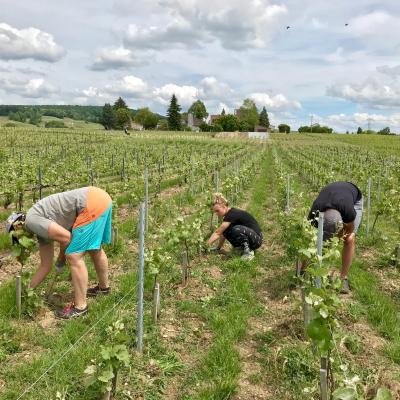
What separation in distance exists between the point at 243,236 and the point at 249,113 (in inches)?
3847

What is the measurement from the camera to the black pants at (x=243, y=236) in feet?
20.7

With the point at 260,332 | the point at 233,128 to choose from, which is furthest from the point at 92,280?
the point at 233,128

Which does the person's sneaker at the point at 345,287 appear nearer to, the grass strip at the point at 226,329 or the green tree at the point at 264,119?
→ the grass strip at the point at 226,329

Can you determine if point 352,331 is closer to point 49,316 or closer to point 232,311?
point 232,311

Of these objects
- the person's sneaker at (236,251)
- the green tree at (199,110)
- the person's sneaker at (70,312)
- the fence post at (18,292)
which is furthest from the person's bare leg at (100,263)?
the green tree at (199,110)

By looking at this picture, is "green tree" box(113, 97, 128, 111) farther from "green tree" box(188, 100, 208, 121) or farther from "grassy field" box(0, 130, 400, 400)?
"grassy field" box(0, 130, 400, 400)

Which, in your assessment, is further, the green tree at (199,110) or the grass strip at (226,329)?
the green tree at (199,110)

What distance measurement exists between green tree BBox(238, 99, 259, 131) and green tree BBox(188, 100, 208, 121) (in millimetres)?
9327

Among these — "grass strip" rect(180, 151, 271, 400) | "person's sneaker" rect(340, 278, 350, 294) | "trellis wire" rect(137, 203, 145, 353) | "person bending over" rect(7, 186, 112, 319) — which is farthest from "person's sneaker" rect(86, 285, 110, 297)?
"person's sneaker" rect(340, 278, 350, 294)

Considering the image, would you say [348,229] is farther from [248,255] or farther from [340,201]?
[248,255]

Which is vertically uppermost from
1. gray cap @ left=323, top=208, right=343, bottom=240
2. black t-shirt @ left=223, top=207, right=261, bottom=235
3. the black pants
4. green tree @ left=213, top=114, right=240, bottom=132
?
green tree @ left=213, top=114, right=240, bottom=132

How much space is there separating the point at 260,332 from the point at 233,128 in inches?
3134

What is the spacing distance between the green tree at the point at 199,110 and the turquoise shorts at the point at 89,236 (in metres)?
103

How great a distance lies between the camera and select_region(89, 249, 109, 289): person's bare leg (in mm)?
4582
